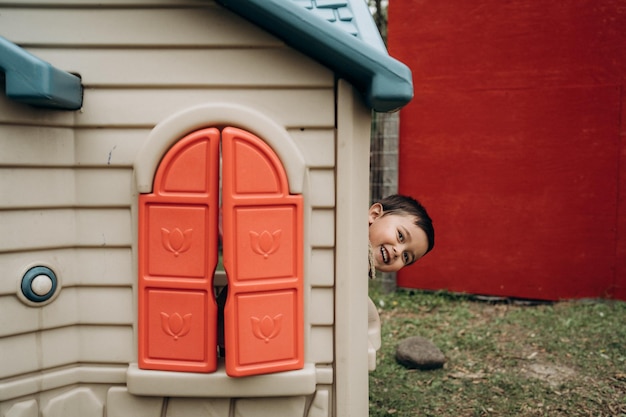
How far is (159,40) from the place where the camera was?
2.19 m

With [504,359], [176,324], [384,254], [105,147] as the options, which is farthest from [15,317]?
[504,359]

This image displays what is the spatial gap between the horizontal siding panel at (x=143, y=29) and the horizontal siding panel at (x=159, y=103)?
19 cm

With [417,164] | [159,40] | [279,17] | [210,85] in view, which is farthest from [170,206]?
[417,164]

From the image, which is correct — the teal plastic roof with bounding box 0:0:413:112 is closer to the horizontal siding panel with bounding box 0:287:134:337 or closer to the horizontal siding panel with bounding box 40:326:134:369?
the horizontal siding panel with bounding box 0:287:134:337

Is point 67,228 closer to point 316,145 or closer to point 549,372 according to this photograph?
point 316,145

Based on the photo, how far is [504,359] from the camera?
4.20 m

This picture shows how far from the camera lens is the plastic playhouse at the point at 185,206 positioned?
6.93ft

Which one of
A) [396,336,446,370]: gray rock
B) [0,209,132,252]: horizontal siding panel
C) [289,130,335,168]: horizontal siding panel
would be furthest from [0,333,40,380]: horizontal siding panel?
[396,336,446,370]: gray rock

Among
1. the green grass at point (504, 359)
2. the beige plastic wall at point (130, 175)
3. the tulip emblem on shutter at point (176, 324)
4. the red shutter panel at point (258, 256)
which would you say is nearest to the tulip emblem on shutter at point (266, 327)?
the red shutter panel at point (258, 256)

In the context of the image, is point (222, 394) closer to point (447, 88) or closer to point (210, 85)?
point (210, 85)

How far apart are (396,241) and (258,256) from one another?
3.18ft

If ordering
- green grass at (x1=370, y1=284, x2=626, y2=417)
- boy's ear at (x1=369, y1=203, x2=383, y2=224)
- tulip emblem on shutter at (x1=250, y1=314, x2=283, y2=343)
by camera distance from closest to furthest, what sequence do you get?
tulip emblem on shutter at (x1=250, y1=314, x2=283, y2=343)
boy's ear at (x1=369, y1=203, x2=383, y2=224)
green grass at (x1=370, y1=284, x2=626, y2=417)

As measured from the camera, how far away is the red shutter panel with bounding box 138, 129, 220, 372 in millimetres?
2111

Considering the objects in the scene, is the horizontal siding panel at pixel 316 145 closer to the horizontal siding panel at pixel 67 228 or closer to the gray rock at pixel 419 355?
the horizontal siding panel at pixel 67 228
